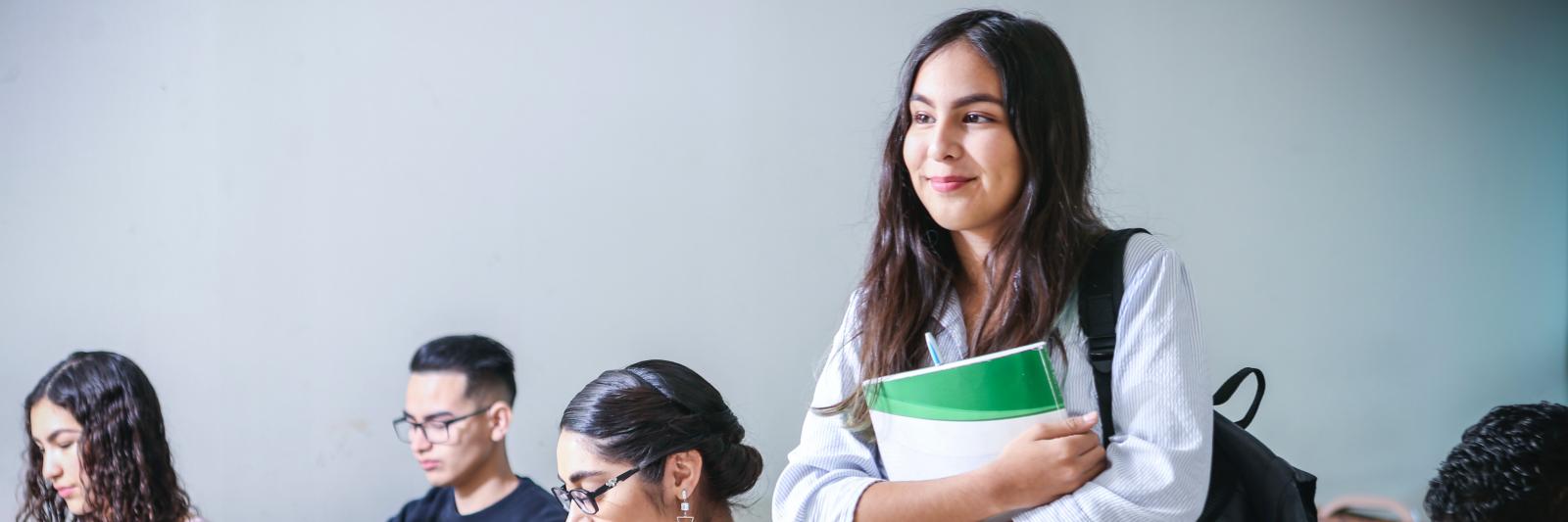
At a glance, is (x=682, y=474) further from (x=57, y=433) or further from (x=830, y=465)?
(x=57, y=433)

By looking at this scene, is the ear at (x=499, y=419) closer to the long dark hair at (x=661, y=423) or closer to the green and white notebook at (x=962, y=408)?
the long dark hair at (x=661, y=423)

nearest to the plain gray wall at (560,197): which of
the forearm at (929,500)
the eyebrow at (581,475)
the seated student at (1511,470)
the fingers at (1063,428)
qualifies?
the eyebrow at (581,475)

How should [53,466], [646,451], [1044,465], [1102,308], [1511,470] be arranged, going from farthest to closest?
[53,466] < [646,451] < [1511,470] < [1102,308] < [1044,465]

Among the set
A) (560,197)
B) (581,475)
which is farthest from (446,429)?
(581,475)

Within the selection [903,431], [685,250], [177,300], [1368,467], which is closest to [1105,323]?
[903,431]

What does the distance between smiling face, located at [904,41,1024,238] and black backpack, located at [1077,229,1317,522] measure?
0.44 ft

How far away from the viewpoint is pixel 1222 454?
4.68 ft

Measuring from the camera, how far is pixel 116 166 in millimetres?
2754

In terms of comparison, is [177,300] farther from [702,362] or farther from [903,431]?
[903,431]

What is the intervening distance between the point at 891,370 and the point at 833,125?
204cm

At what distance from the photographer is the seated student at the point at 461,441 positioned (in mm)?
2930

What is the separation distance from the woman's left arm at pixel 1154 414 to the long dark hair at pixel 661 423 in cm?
87

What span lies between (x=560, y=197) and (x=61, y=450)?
122 cm

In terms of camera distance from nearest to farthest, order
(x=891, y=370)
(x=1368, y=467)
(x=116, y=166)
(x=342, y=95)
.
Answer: (x=891, y=370) < (x=116, y=166) < (x=342, y=95) < (x=1368, y=467)
